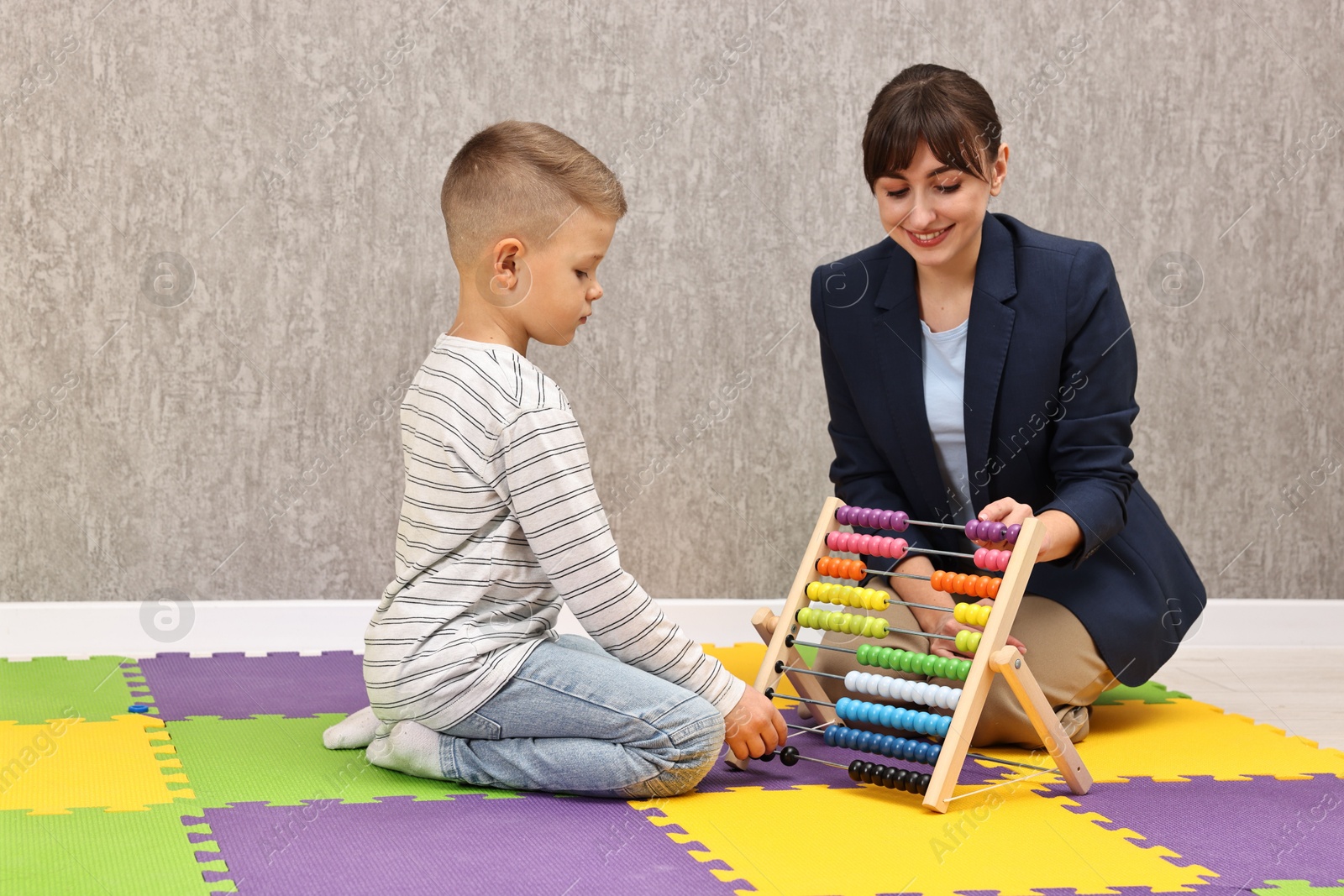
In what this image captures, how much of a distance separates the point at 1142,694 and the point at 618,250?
1.57 meters

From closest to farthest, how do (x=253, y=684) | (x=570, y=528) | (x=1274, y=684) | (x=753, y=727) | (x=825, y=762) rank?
(x=570, y=528), (x=753, y=727), (x=825, y=762), (x=253, y=684), (x=1274, y=684)

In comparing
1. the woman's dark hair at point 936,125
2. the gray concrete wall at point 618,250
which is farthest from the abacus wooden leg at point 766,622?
the gray concrete wall at point 618,250

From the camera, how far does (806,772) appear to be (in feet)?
6.81

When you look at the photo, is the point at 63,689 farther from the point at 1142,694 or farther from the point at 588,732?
the point at 1142,694

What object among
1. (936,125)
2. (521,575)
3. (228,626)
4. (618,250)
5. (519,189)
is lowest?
(228,626)

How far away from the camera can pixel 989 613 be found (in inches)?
75.9

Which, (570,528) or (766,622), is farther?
(766,622)

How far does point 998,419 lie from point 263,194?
5.69 feet

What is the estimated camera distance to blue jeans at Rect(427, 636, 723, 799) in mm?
1830

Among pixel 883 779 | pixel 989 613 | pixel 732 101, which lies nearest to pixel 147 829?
pixel 883 779

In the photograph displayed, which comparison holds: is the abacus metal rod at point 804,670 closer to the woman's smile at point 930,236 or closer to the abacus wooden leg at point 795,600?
the abacus wooden leg at point 795,600

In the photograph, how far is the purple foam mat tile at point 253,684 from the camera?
7.79 ft

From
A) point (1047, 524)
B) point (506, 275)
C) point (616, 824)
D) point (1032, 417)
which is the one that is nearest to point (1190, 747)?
point (1047, 524)

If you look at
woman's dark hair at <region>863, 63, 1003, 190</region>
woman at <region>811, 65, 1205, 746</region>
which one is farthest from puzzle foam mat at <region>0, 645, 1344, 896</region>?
woman's dark hair at <region>863, 63, 1003, 190</region>
